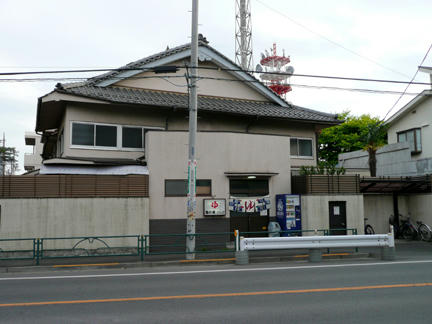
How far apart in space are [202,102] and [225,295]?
11.9m

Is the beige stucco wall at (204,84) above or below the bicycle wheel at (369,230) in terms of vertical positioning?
above

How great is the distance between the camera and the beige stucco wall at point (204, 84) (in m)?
18.4

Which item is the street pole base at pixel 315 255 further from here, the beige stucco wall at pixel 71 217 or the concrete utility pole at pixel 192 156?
the beige stucco wall at pixel 71 217

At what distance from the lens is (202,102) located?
18.3 meters

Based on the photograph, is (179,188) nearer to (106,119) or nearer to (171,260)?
(171,260)

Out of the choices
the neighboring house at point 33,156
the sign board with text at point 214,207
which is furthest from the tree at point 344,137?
the neighboring house at point 33,156

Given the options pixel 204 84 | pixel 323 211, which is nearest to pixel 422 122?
pixel 323 211

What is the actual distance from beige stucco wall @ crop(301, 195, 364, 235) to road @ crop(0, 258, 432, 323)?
15.5ft

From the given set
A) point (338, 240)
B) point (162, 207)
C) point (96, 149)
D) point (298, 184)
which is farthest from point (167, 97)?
point (338, 240)

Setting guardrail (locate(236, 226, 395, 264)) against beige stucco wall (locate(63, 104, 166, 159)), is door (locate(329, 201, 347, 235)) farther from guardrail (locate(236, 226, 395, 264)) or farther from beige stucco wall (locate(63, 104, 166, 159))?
beige stucco wall (locate(63, 104, 166, 159))

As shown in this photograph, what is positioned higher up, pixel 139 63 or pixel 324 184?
pixel 139 63

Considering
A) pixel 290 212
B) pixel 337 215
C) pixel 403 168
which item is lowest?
pixel 337 215

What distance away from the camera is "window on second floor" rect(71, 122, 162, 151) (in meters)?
16.5

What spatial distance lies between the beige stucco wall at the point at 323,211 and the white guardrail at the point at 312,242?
3.68m
